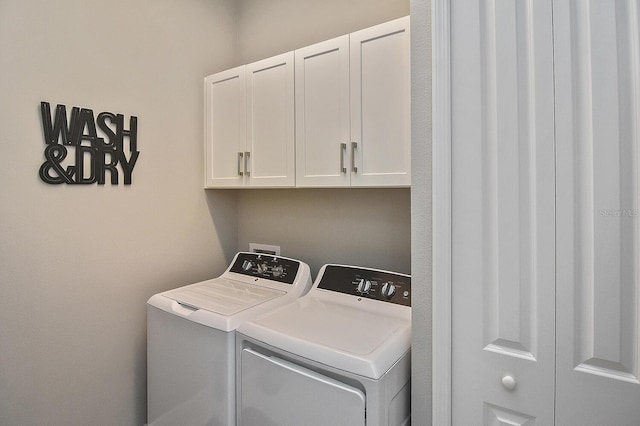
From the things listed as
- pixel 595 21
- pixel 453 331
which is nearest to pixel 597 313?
pixel 453 331

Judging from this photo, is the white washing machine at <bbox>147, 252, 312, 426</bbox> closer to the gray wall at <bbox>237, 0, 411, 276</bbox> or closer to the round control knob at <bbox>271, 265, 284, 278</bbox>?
the round control knob at <bbox>271, 265, 284, 278</bbox>

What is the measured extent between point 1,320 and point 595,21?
239 cm

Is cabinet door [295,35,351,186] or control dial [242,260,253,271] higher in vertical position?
cabinet door [295,35,351,186]

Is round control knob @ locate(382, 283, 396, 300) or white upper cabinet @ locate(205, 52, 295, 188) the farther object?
white upper cabinet @ locate(205, 52, 295, 188)

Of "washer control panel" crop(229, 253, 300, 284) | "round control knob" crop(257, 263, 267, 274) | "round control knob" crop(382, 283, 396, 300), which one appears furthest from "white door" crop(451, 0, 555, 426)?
"round control knob" crop(257, 263, 267, 274)

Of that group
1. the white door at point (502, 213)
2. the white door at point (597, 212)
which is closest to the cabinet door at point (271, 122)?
the white door at point (502, 213)

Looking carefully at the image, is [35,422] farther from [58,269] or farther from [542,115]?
[542,115]

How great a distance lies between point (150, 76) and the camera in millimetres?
1957

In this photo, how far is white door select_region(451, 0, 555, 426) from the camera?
966 millimetres

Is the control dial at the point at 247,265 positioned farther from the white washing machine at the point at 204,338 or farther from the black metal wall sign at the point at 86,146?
the black metal wall sign at the point at 86,146

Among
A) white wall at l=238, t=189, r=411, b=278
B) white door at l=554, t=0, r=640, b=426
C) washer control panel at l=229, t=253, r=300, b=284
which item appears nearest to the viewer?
white door at l=554, t=0, r=640, b=426

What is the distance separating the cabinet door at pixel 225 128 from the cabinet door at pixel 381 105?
2.50ft

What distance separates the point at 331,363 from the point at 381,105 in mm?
1063

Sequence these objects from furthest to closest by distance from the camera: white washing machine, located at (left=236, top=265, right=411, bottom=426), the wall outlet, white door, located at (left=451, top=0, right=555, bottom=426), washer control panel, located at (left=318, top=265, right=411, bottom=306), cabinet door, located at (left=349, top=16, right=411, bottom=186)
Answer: the wall outlet < washer control panel, located at (left=318, top=265, right=411, bottom=306) < cabinet door, located at (left=349, top=16, right=411, bottom=186) < white washing machine, located at (left=236, top=265, right=411, bottom=426) < white door, located at (left=451, top=0, right=555, bottom=426)
